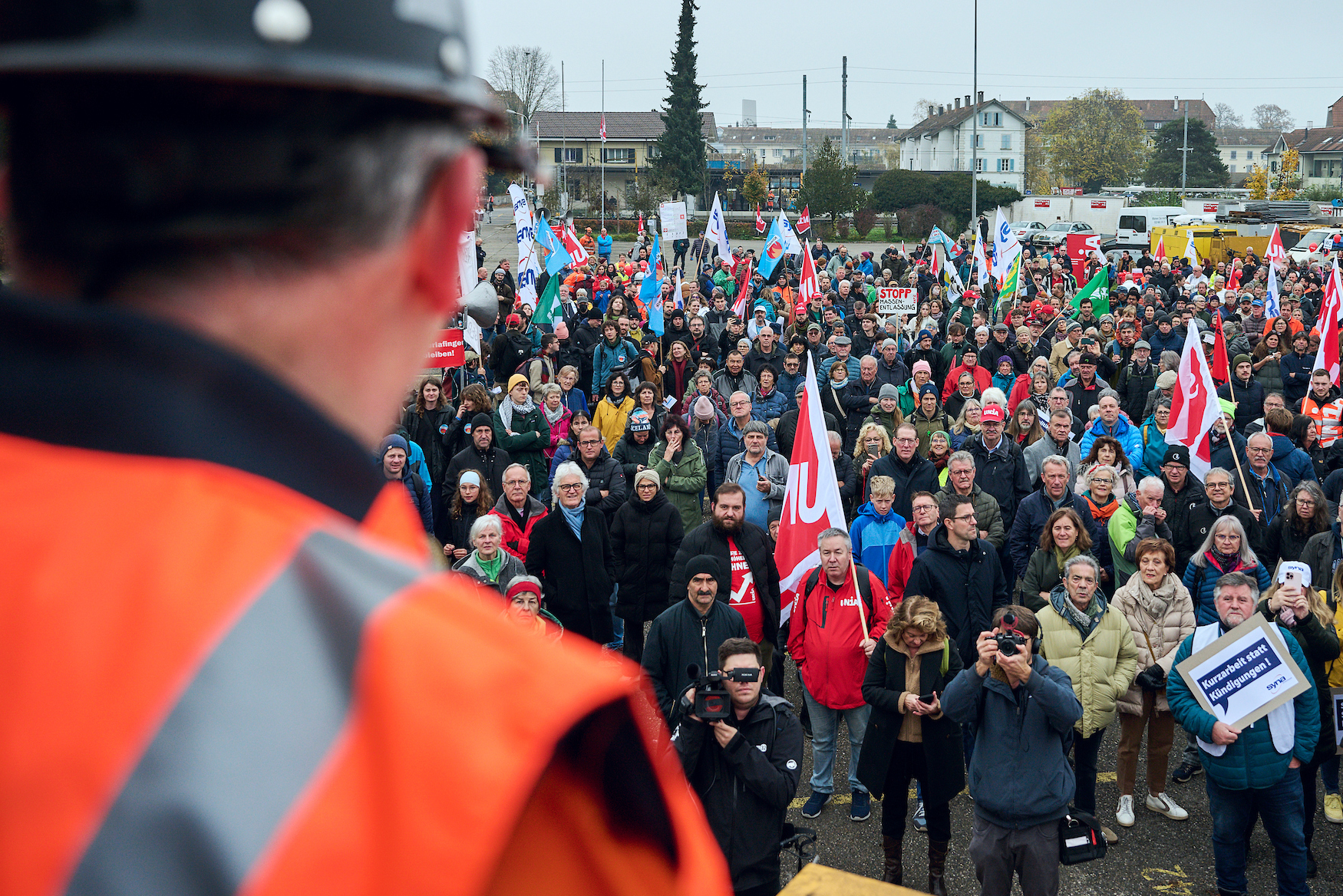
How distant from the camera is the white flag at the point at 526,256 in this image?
18859 mm

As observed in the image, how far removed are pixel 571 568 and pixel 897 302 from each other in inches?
436

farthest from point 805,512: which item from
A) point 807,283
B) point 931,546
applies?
point 807,283

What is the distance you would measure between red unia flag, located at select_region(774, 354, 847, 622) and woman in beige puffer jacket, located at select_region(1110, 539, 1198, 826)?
73.3 inches

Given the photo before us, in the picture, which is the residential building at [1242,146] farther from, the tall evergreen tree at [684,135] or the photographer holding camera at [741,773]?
the photographer holding camera at [741,773]

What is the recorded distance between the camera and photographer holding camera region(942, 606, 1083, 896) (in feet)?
18.4

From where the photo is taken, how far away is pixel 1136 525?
8578 mm

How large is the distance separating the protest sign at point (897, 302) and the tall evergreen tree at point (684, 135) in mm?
46991

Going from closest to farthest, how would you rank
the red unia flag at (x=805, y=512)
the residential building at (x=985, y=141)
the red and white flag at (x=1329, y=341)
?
the red unia flag at (x=805, y=512) < the red and white flag at (x=1329, y=341) < the residential building at (x=985, y=141)

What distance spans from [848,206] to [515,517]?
51011mm

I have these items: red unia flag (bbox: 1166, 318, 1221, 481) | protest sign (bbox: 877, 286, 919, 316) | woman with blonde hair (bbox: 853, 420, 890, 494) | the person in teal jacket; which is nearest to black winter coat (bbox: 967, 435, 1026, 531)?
woman with blonde hair (bbox: 853, 420, 890, 494)

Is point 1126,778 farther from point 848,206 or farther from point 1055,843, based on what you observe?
point 848,206

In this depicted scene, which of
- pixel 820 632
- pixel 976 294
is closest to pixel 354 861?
pixel 820 632

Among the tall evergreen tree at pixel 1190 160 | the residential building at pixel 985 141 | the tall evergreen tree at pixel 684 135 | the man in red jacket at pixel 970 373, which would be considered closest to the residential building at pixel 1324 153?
the tall evergreen tree at pixel 1190 160

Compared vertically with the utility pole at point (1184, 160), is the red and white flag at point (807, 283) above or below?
below
